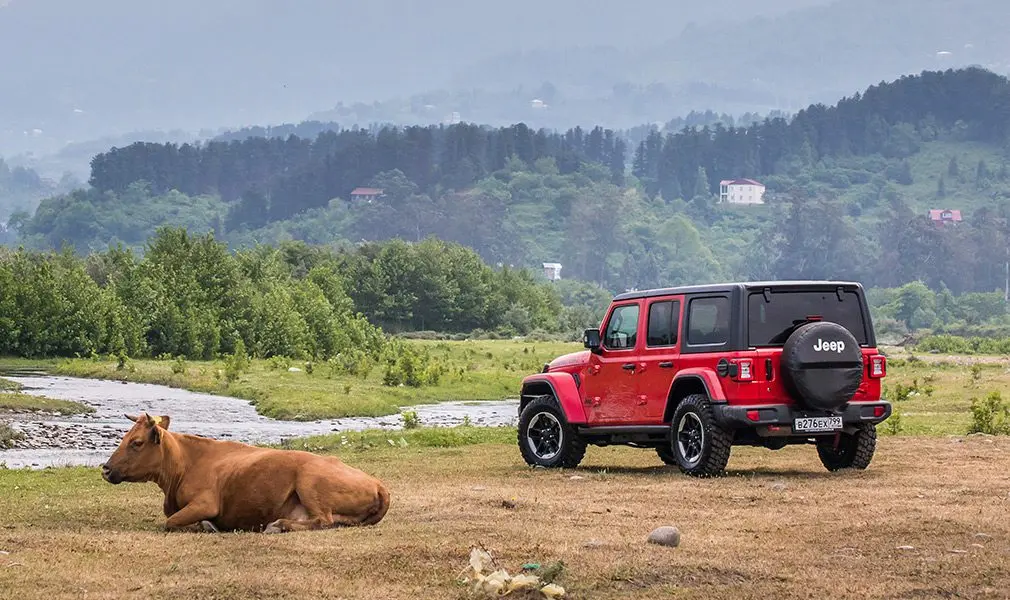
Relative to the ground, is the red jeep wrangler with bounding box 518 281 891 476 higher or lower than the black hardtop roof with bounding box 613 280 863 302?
lower

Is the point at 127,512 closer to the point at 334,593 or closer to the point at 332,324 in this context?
the point at 334,593

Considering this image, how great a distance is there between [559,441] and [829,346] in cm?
421

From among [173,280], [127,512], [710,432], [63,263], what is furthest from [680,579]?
[63,263]

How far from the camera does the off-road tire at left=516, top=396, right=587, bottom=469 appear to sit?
20.5 m

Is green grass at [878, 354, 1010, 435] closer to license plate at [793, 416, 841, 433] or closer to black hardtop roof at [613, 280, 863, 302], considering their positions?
black hardtop roof at [613, 280, 863, 302]

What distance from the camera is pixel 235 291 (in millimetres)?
68188

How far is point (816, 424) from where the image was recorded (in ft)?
60.5

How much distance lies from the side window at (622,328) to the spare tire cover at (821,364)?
7.64 feet

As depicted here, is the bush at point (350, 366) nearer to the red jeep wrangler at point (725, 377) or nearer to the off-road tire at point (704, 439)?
the red jeep wrangler at point (725, 377)

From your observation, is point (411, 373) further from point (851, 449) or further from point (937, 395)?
point (851, 449)

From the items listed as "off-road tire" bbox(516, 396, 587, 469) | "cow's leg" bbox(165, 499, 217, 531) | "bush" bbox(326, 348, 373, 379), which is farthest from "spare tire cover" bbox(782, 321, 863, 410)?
"bush" bbox(326, 348, 373, 379)

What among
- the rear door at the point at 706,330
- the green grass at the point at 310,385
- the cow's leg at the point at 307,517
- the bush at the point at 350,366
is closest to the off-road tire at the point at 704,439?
the rear door at the point at 706,330

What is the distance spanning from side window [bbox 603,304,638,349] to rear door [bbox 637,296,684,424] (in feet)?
0.84

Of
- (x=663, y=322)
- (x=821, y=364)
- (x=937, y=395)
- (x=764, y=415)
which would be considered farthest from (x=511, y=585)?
(x=937, y=395)
